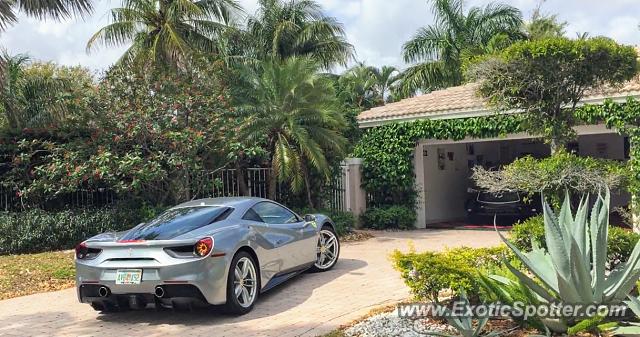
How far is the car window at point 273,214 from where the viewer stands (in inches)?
312

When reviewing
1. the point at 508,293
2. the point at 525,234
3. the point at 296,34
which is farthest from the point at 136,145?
the point at 296,34

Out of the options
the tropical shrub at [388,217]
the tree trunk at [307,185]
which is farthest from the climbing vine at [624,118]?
the tree trunk at [307,185]

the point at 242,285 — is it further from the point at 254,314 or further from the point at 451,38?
the point at 451,38

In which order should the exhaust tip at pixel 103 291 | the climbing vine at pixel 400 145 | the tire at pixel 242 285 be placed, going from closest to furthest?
the exhaust tip at pixel 103 291 < the tire at pixel 242 285 < the climbing vine at pixel 400 145

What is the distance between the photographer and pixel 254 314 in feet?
22.2

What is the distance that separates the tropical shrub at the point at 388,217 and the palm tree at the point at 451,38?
1109cm

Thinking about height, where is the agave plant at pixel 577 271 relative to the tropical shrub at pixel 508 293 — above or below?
above

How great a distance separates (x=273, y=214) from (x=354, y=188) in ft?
26.6

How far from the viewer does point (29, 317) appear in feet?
23.7

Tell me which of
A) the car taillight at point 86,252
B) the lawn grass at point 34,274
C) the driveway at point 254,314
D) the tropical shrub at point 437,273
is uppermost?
the car taillight at point 86,252

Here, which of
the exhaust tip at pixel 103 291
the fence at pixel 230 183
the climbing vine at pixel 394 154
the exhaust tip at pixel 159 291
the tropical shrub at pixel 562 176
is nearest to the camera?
the exhaust tip at pixel 159 291

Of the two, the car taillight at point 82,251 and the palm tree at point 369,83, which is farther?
the palm tree at point 369,83

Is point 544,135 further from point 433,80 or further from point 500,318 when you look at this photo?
point 433,80

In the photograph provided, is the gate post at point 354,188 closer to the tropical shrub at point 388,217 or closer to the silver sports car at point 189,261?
the tropical shrub at point 388,217
